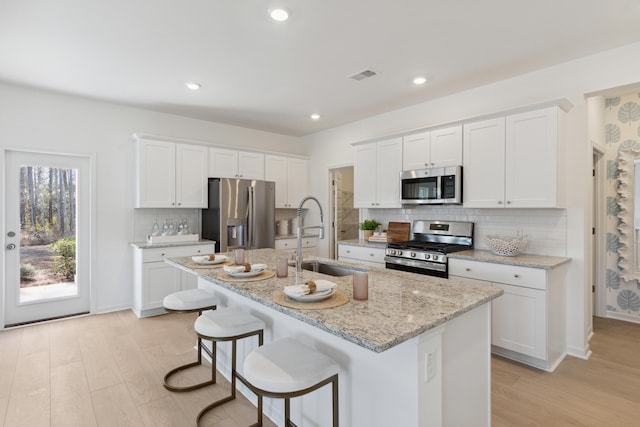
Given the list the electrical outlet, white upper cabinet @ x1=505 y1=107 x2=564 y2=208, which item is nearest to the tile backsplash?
white upper cabinet @ x1=505 y1=107 x2=564 y2=208

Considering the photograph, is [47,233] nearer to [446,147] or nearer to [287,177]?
[287,177]

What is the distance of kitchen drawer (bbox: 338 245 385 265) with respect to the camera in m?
4.16

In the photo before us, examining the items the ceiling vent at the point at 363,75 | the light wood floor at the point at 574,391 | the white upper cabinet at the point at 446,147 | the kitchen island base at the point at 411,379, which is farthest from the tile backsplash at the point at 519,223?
the kitchen island base at the point at 411,379

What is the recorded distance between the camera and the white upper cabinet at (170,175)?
4.25 metres

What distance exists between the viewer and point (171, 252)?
14.0 feet

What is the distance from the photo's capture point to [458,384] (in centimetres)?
163

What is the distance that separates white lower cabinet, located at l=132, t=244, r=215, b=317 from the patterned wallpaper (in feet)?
17.2

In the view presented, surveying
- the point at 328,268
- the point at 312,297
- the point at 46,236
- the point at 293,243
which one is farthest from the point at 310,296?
the point at 46,236

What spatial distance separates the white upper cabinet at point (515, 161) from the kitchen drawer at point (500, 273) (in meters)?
0.63

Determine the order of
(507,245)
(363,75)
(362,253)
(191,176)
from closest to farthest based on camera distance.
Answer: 1. (507,245)
2. (363,75)
3. (362,253)
4. (191,176)

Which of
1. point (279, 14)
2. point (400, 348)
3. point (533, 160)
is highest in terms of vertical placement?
point (279, 14)

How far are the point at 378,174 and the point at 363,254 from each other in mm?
1081

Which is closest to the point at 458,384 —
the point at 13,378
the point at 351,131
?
the point at 13,378

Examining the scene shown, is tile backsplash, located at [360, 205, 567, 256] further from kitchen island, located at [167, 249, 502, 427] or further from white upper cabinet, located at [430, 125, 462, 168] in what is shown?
kitchen island, located at [167, 249, 502, 427]
